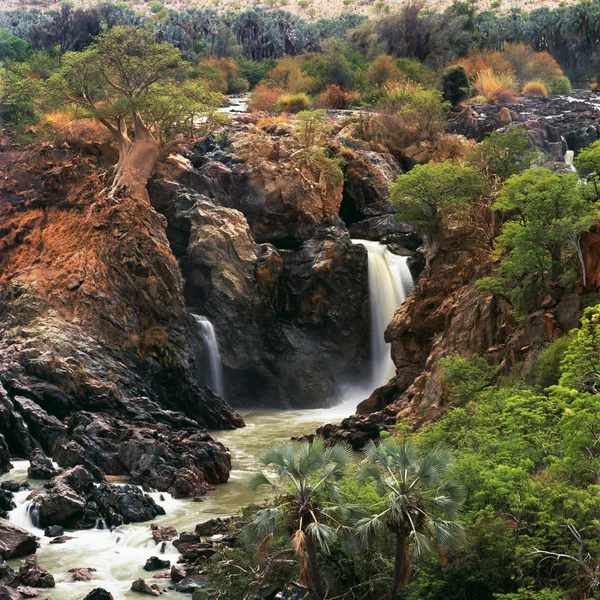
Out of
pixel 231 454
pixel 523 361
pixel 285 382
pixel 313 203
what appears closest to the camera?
pixel 523 361

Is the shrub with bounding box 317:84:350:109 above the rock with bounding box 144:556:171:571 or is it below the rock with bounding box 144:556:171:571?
above

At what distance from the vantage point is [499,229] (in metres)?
44.4

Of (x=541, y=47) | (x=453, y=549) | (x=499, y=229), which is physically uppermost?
(x=541, y=47)

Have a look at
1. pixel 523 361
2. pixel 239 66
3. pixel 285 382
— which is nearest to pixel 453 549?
pixel 523 361

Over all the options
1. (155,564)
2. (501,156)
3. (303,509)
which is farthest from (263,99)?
(303,509)

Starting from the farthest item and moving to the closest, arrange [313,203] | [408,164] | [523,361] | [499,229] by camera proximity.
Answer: [408,164] → [313,203] → [499,229] → [523,361]

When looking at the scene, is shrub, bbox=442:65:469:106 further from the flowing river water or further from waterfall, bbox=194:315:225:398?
waterfall, bbox=194:315:225:398

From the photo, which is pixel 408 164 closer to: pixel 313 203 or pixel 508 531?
pixel 313 203

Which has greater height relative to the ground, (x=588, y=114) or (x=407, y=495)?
(x=588, y=114)

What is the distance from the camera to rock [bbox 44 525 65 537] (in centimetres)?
2862

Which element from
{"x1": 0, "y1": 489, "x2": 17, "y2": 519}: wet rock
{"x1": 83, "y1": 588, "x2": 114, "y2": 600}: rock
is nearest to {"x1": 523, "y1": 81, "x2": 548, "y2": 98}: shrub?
{"x1": 0, "y1": 489, "x2": 17, "y2": 519}: wet rock

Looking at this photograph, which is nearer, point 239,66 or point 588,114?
point 588,114

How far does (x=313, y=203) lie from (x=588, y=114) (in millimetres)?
29174

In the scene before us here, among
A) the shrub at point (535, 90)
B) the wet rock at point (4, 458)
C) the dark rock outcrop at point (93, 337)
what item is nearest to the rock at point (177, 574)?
the dark rock outcrop at point (93, 337)
